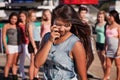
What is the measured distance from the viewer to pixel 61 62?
351 centimetres

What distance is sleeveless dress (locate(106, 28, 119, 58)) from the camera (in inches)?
321

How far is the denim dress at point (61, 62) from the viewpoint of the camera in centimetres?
352

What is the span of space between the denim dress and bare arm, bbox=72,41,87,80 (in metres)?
0.04

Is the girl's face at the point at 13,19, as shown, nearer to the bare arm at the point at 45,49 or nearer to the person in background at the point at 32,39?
the person in background at the point at 32,39

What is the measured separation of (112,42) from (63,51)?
15.7ft

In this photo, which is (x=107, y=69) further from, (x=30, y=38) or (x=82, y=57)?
(x=82, y=57)

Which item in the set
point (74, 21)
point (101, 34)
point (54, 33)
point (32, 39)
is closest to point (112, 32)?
point (101, 34)

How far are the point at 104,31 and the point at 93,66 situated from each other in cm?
261

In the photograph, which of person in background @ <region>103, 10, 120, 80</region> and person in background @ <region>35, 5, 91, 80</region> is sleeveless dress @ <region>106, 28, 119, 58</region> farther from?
person in background @ <region>35, 5, 91, 80</region>

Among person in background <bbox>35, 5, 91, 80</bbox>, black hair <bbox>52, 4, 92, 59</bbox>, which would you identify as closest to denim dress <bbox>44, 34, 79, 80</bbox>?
person in background <bbox>35, 5, 91, 80</bbox>

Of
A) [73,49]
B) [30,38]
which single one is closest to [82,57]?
[73,49]

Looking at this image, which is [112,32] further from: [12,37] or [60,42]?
[60,42]

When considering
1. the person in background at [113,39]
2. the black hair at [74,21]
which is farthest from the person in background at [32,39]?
the black hair at [74,21]

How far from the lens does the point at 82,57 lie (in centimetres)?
346
